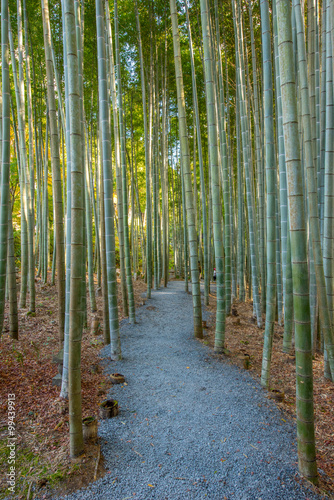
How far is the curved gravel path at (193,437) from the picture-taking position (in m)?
1.44

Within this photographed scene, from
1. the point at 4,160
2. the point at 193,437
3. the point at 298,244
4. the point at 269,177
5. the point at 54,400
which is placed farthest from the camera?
the point at 4,160

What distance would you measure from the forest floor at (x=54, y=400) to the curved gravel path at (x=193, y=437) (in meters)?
0.14

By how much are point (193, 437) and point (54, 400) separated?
3.47 ft

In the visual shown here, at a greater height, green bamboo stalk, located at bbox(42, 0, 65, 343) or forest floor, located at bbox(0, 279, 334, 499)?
green bamboo stalk, located at bbox(42, 0, 65, 343)

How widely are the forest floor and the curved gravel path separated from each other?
137 millimetres

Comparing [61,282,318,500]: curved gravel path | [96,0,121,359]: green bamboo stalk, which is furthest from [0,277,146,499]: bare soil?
[96,0,121,359]: green bamboo stalk

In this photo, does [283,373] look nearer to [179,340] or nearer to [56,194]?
[179,340]

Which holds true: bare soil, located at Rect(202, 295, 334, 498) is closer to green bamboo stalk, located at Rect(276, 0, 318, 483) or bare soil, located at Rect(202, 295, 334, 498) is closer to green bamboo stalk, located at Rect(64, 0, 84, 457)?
green bamboo stalk, located at Rect(276, 0, 318, 483)

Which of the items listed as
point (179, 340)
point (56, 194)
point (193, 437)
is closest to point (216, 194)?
point (56, 194)

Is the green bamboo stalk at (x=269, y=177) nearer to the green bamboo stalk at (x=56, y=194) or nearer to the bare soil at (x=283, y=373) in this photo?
the bare soil at (x=283, y=373)

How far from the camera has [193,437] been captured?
5.97ft

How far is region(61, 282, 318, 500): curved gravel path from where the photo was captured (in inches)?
56.8

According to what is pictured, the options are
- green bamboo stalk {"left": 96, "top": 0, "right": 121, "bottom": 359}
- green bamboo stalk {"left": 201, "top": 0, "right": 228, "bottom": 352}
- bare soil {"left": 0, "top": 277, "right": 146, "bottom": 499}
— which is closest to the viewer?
bare soil {"left": 0, "top": 277, "right": 146, "bottom": 499}

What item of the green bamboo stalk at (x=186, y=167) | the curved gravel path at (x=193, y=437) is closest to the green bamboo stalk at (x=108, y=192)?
the curved gravel path at (x=193, y=437)
